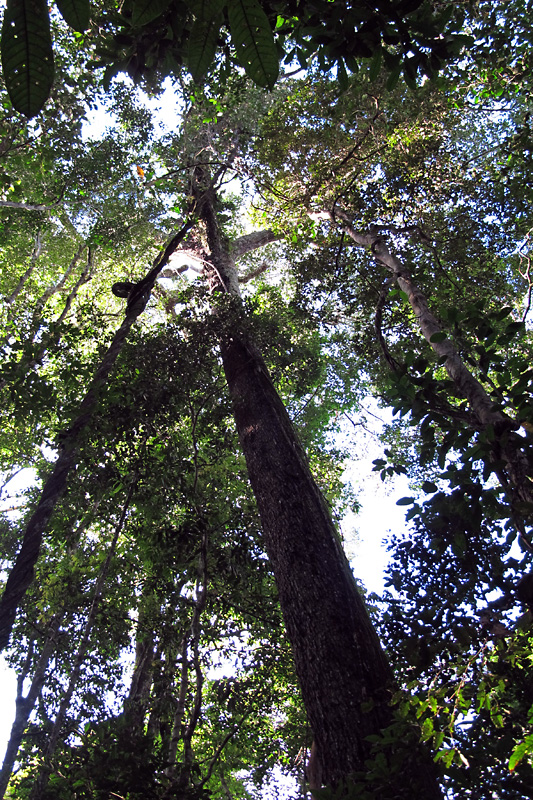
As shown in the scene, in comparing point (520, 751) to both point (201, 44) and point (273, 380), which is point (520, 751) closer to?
point (201, 44)

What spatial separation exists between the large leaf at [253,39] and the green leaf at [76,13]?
368 millimetres

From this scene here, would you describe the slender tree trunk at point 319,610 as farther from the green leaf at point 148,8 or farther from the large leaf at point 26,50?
the green leaf at point 148,8

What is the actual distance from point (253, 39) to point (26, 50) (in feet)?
1.90

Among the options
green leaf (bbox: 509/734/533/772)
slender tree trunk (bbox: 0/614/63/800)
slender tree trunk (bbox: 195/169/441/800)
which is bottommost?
green leaf (bbox: 509/734/533/772)

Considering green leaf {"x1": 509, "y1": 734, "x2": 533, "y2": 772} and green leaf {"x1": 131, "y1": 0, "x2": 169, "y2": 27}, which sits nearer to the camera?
green leaf {"x1": 131, "y1": 0, "x2": 169, "y2": 27}

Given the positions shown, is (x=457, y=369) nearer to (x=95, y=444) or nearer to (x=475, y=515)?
(x=475, y=515)

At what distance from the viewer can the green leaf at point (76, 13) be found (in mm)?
974

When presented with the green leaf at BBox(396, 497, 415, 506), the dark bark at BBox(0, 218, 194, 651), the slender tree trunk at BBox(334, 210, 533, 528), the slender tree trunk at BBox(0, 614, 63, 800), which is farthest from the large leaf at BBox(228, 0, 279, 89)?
the slender tree trunk at BBox(0, 614, 63, 800)

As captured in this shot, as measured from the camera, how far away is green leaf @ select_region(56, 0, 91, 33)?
3.19ft

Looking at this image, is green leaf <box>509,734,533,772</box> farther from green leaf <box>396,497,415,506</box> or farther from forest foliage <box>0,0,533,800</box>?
green leaf <box>396,497,415,506</box>

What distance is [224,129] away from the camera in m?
9.77

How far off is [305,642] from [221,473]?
15.8 feet

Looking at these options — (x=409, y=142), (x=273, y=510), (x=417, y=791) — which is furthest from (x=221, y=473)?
(x=417, y=791)

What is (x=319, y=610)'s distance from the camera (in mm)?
3271
